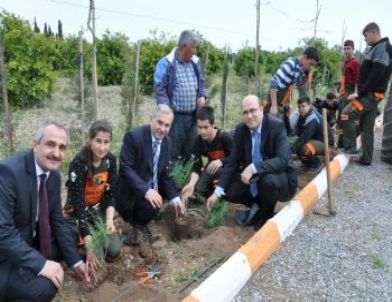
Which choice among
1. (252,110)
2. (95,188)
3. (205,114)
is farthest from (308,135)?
(95,188)

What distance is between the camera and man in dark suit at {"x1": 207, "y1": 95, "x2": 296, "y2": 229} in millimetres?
4078

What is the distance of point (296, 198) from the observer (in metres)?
4.65

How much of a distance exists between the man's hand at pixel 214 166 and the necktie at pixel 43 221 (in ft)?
7.54

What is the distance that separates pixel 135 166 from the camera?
393 centimetres

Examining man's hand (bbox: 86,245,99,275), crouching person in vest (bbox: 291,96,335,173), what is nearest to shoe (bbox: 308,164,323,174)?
crouching person in vest (bbox: 291,96,335,173)

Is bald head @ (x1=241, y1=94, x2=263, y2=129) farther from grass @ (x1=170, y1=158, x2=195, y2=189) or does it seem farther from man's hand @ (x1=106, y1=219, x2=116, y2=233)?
man's hand @ (x1=106, y1=219, x2=116, y2=233)

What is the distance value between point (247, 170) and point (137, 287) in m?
1.56

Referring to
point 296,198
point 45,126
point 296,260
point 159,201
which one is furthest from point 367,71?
point 45,126

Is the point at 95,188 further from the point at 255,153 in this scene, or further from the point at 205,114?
the point at 255,153

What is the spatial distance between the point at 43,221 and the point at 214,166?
2.35 metres

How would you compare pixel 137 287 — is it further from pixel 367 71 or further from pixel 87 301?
pixel 367 71

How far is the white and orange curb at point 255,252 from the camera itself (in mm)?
2855

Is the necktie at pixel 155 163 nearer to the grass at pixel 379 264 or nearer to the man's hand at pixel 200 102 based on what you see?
the man's hand at pixel 200 102

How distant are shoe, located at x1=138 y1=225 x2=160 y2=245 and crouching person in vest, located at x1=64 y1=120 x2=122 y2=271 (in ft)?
1.48
